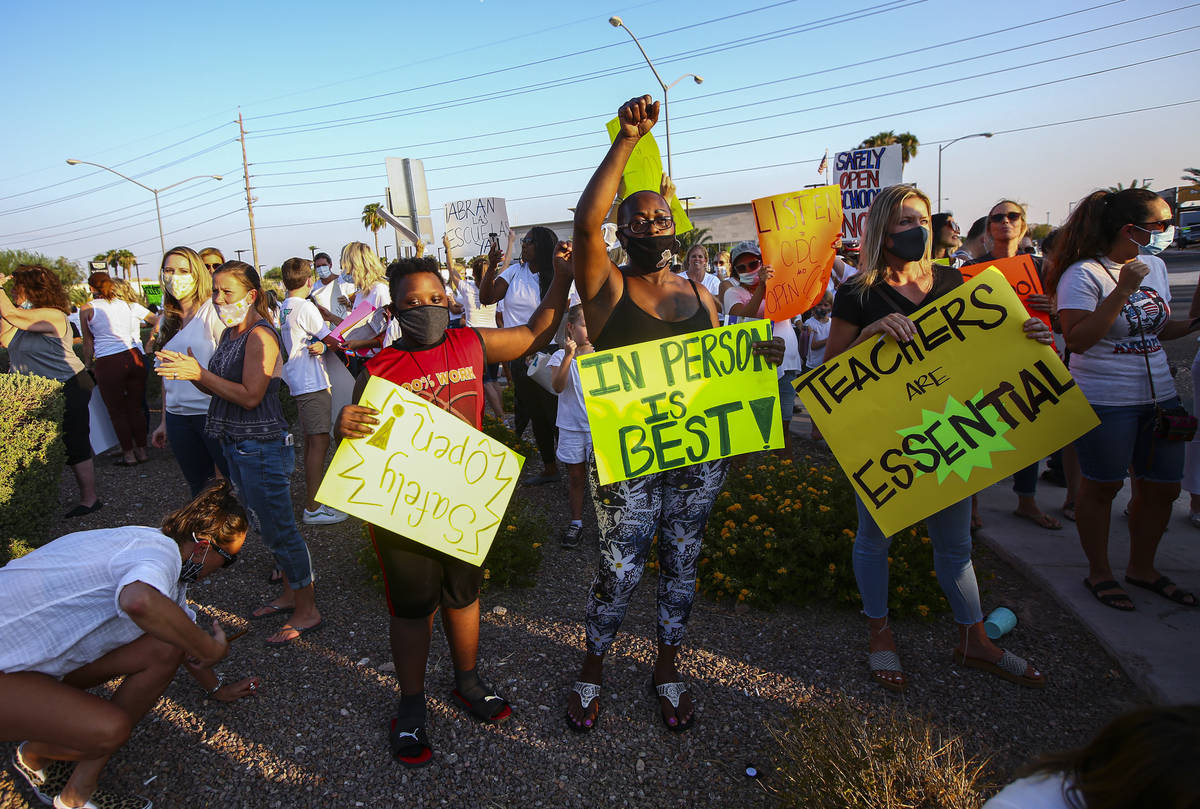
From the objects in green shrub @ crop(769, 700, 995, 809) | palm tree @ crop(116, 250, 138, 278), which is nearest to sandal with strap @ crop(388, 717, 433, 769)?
green shrub @ crop(769, 700, 995, 809)

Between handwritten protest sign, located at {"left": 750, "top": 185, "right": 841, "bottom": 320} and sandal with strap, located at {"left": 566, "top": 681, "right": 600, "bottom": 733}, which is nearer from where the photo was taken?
sandal with strap, located at {"left": 566, "top": 681, "right": 600, "bottom": 733}

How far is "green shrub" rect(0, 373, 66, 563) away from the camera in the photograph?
4.44 meters

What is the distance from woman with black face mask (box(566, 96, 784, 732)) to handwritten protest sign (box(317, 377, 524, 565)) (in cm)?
46

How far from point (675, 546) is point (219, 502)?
1.99 metres

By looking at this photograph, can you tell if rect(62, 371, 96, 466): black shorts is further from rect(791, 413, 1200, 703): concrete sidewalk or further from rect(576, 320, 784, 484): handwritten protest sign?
rect(791, 413, 1200, 703): concrete sidewalk

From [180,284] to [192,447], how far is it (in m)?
1.04

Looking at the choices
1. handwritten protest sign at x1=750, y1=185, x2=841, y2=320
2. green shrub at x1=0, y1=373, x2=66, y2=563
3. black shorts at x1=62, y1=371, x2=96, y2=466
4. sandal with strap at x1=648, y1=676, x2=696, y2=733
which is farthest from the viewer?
black shorts at x1=62, y1=371, x2=96, y2=466

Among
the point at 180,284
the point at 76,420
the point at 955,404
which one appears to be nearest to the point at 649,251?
the point at 955,404

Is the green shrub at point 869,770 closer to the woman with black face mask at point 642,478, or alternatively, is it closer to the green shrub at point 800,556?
the woman with black face mask at point 642,478

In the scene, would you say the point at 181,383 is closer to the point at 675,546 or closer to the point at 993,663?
the point at 675,546

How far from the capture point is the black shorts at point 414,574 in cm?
265

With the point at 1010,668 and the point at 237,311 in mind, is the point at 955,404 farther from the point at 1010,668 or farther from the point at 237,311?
the point at 237,311

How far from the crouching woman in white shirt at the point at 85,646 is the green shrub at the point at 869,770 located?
7.18 ft

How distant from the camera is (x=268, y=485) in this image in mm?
3621
